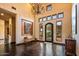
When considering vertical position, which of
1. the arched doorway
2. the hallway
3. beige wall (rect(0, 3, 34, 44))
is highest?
beige wall (rect(0, 3, 34, 44))

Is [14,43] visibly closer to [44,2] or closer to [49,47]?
[49,47]

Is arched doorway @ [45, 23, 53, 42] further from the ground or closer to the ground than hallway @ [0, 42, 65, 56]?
further from the ground

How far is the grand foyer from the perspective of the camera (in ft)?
7.03

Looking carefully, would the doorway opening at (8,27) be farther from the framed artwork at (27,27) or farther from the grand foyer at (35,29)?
the framed artwork at (27,27)

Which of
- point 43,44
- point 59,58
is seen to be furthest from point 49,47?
point 59,58

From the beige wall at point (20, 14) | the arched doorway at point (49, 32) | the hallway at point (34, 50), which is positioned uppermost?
the beige wall at point (20, 14)

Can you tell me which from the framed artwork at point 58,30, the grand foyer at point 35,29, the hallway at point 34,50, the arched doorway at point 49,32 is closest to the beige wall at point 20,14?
the grand foyer at point 35,29

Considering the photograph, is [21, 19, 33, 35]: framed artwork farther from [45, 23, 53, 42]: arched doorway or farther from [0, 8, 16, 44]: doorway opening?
[45, 23, 53, 42]: arched doorway

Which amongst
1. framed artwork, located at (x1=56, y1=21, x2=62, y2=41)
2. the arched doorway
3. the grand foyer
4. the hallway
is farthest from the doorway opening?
framed artwork, located at (x1=56, y1=21, x2=62, y2=41)

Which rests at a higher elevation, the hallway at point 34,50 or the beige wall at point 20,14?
Result: the beige wall at point 20,14

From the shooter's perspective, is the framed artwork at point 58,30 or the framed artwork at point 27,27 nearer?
the framed artwork at point 58,30

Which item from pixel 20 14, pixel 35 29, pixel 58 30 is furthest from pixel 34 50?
pixel 20 14

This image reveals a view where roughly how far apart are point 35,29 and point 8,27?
0.57 metres

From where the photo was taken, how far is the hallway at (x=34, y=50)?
2.21 meters
